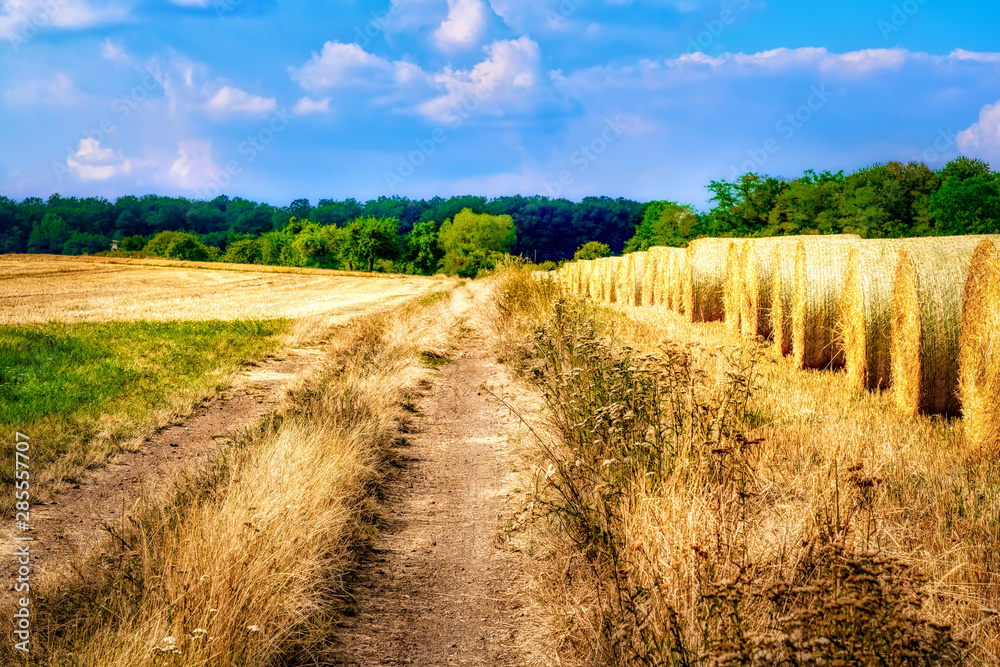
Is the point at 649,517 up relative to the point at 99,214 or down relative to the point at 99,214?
down

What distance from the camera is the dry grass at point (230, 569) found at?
10.1ft

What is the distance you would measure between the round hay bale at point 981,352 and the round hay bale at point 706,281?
842 centimetres

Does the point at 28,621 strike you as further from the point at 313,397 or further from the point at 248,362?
the point at 248,362

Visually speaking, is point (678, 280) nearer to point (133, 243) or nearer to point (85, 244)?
point (85, 244)

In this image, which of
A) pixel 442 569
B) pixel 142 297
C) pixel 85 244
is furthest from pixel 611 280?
pixel 85 244

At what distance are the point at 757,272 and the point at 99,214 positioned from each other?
89.9 metres

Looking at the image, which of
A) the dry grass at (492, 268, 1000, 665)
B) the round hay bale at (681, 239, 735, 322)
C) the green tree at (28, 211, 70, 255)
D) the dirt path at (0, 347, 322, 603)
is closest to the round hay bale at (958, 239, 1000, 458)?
the dry grass at (492, 268, 1000, 665)

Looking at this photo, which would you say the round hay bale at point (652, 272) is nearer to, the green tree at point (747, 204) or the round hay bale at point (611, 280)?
the round hay bale at point (611, 280)

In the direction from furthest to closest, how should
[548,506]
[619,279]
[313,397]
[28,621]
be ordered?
[619,279] → [313,397] → [548,506] → [28,621]

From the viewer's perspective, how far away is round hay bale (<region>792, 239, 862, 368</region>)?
9.12 meters

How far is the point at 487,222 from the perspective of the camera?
120875 millimetres

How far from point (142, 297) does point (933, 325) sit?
1191 inches

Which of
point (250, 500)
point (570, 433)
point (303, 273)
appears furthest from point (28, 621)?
point (303, 273)

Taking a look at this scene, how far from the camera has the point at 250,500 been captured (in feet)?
14.6
